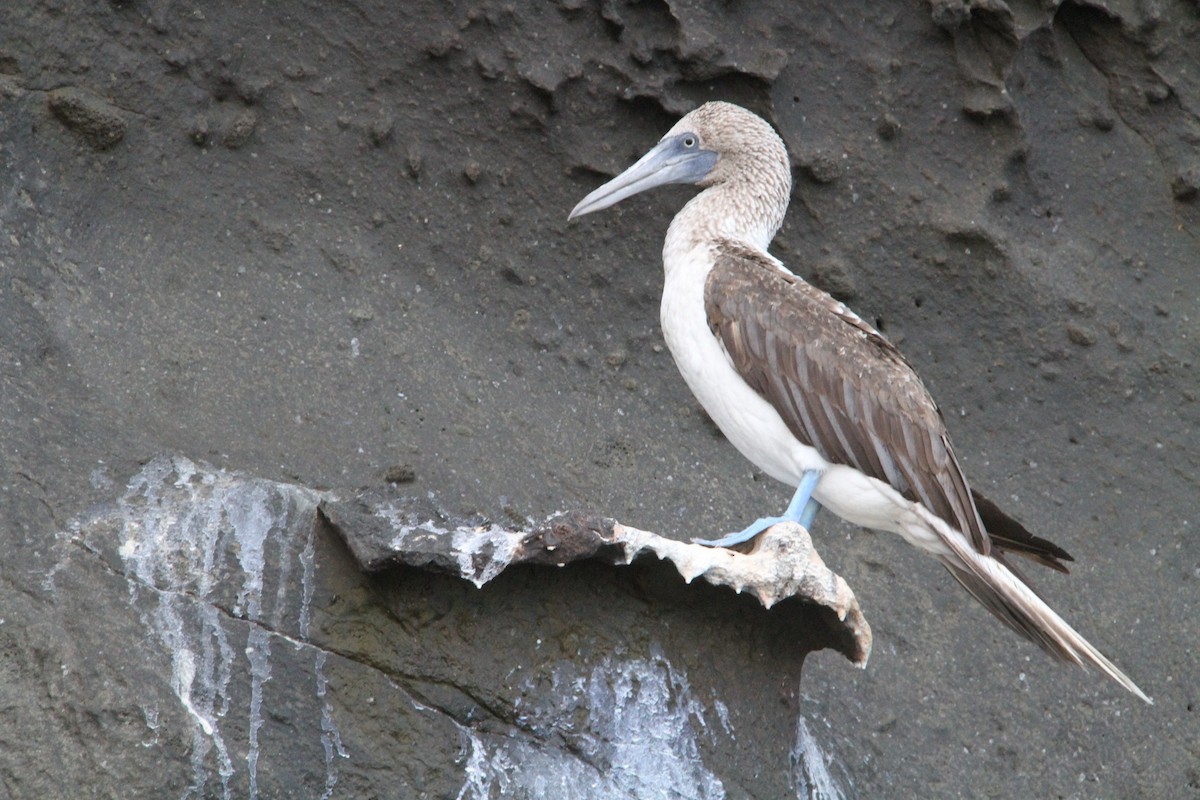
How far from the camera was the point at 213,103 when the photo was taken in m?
5.73

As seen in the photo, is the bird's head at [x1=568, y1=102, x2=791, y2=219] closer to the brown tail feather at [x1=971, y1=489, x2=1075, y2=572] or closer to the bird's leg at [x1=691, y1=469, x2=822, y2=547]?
the bird's leg at [x1=691, y1=469, x2=822, y2=547]

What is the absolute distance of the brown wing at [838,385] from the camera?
4719mm

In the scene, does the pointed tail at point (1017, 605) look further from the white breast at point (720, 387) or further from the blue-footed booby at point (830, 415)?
the white breast at point (720, 387)

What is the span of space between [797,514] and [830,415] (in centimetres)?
35

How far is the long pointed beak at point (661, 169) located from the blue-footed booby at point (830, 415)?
58 cm

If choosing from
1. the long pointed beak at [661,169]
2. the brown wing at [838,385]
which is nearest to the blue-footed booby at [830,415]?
the brown wing at [838,385]

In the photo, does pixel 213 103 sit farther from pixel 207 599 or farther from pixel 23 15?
pixel 207 599

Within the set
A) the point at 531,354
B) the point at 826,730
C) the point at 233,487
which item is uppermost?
the point at 233,487

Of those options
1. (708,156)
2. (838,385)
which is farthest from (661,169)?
(838,385)

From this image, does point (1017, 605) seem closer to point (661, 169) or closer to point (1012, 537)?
point (1012, 537)

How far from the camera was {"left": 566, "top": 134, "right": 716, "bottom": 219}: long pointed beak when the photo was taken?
5.61m

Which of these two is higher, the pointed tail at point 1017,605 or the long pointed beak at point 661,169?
the long pointed beak at point 661,169

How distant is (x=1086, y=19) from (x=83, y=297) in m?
4.16

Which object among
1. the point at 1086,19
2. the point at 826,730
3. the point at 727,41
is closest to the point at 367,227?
the point at 727,41
